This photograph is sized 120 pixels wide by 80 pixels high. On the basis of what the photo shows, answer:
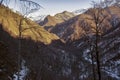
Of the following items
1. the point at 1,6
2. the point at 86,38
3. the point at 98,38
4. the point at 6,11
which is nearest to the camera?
the point at 6,11

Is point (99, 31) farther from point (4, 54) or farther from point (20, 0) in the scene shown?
point (20, 0)

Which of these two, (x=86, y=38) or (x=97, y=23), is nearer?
(x=97, y=23)

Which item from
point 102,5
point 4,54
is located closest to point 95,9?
point 102,5

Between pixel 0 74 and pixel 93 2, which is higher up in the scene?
pixel 93 2

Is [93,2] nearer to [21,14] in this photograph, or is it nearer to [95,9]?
[95,9]

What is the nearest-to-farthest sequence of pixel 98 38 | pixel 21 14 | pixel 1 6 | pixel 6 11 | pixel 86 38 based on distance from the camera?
pixel 6 11
pixel 1 6
pixel 21 14
pixel 98 38
pixel 86 38

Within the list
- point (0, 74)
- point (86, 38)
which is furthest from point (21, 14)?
point (86, 38)

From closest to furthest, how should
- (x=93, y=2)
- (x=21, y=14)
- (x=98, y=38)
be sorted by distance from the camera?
(x=21, y=14)
(x=98, y=38)
(x=93, y=2)

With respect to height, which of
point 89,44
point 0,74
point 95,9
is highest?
point 95,9

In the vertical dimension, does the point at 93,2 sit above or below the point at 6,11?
above

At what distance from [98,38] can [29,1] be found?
22473mm

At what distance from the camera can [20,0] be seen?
1543 cm

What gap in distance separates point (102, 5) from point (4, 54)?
12213mm

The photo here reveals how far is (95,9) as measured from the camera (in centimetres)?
3919
